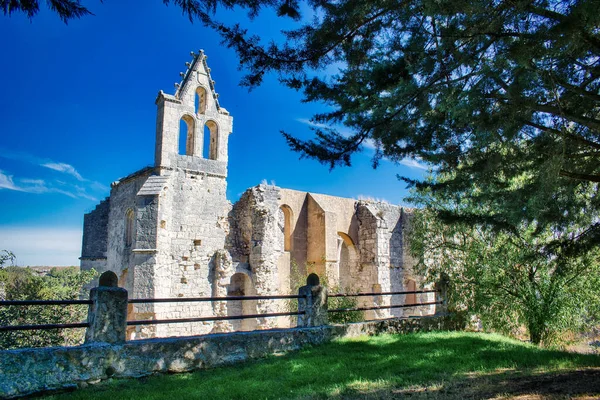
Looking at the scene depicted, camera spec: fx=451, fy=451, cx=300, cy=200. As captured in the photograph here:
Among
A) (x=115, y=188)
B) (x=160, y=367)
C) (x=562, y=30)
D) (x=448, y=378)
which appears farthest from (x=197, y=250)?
(x=562, y=30)

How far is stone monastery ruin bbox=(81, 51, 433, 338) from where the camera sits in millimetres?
14719

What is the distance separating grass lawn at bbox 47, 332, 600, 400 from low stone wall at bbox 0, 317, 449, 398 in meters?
0.21

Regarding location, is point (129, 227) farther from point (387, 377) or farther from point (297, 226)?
point (387, 377)

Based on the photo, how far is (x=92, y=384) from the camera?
628 centimetres

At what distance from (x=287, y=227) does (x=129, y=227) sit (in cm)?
635

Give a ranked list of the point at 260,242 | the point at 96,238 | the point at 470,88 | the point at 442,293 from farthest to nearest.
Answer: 1. the point at 96,238
2. the point at 260,242
3. the point at 442,293
4. the point at 470,88

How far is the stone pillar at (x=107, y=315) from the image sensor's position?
6594mm

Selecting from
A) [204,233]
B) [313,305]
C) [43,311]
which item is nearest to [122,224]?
[204,233]

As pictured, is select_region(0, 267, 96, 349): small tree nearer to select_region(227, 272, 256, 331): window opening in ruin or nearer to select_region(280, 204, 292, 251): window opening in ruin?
select_region(227, 272, 256, 331): window opening in ruin

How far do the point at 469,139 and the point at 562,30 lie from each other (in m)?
2.95

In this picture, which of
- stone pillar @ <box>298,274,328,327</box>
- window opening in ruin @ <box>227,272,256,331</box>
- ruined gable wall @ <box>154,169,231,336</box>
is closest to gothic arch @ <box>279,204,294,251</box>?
window opening in ruin @ <box>227,272,256,331</box>

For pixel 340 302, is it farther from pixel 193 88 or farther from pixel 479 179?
pixel 193 88

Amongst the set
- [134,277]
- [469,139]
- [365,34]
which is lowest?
[134,277]

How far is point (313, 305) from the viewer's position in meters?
9.63
